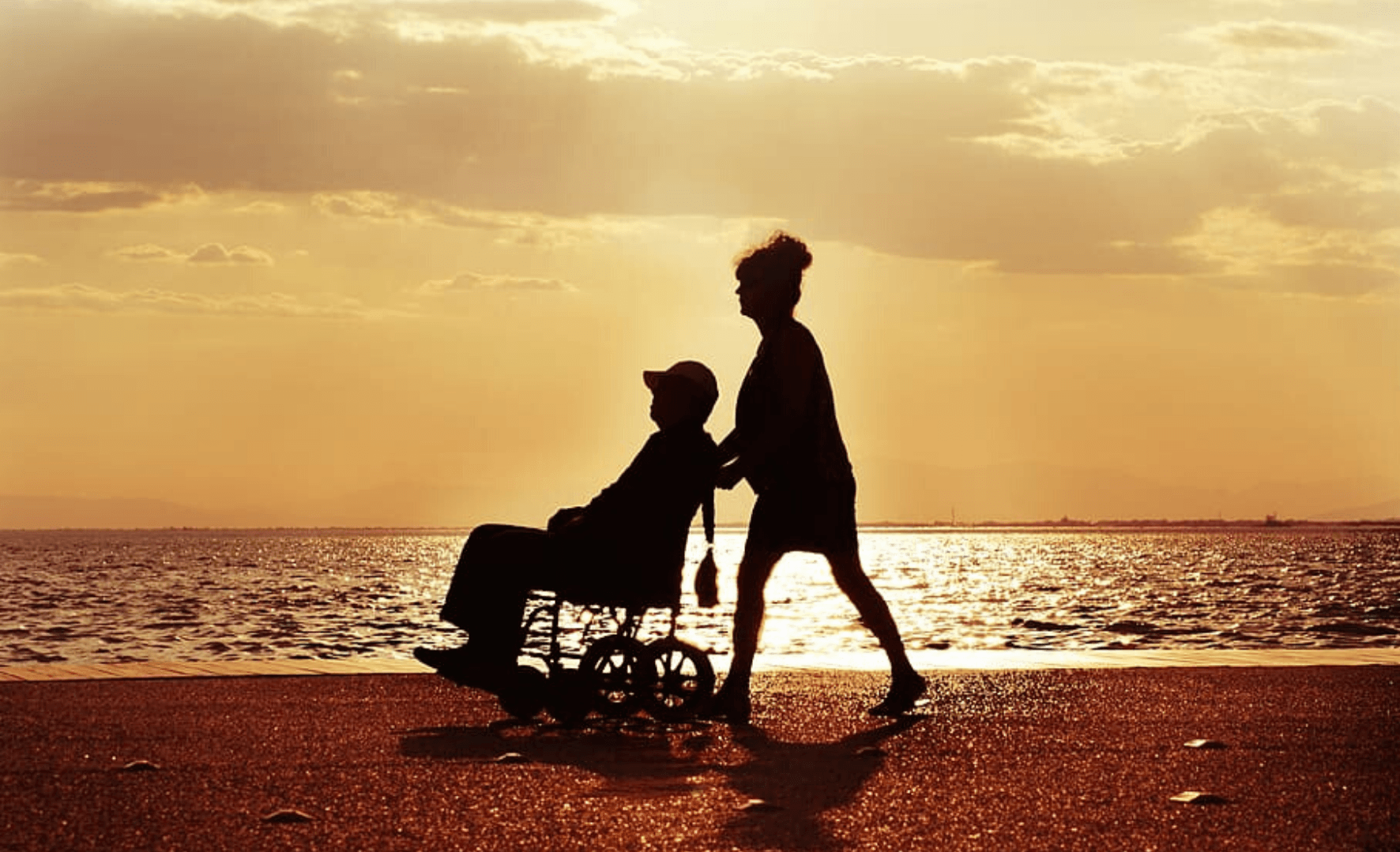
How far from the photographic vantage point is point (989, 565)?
3927 inches

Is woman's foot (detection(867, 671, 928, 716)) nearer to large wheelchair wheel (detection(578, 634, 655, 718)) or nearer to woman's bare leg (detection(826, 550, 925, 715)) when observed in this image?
woman's bare leg (detection(826, 550, 925, 715))

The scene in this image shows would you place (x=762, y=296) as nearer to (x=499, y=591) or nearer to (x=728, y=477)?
(x=728, y=477)

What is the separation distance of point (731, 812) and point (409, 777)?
1.47m

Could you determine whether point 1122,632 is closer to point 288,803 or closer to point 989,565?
point 288,803

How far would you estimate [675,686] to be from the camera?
408 inches

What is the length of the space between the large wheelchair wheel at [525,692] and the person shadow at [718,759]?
0.12m

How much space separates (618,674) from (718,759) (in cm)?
180

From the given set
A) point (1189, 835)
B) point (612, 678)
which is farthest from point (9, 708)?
point (1189, 835)

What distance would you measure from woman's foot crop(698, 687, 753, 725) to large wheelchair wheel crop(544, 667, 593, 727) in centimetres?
59

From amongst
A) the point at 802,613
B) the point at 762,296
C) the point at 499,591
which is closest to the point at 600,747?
the point at 499,591

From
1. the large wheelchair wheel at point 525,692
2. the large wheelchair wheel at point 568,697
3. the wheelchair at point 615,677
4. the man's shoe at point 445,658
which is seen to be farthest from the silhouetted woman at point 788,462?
the man's shoe at point 445,658

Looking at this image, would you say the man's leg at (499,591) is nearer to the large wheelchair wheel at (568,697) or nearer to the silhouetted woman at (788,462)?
the large wheelchair wheel at (568,697)

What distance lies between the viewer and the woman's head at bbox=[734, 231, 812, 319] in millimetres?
10695

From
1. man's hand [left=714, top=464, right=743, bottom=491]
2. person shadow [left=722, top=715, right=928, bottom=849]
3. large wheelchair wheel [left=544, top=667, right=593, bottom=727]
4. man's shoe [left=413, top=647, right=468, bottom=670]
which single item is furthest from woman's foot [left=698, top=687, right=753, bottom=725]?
man's shoe [left=413, top=647, right=468, bottom=670]
